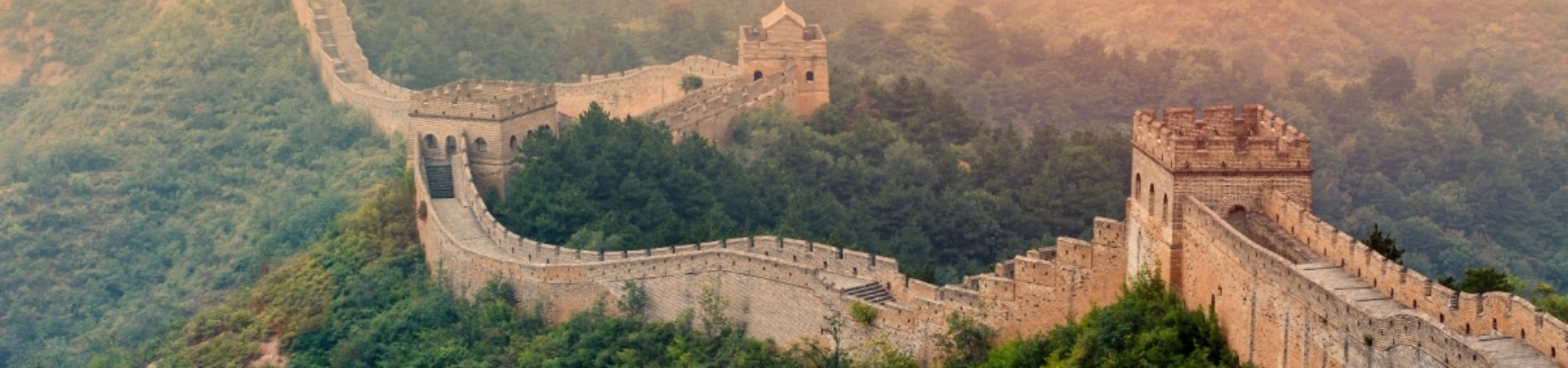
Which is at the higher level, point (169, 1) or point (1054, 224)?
point (169, 1)

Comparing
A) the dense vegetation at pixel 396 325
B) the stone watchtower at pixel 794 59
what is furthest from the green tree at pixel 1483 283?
the stone watchtower at pixel 794 59

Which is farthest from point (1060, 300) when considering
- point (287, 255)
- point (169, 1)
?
point (169, 1)

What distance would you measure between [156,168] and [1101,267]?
125 feet

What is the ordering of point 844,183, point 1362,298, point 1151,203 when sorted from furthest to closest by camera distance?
point 844,183 → point 1151,203 → point 1362,298

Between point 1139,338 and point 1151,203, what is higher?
point 1151,203

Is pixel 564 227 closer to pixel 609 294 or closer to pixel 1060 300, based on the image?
pixel 609 294

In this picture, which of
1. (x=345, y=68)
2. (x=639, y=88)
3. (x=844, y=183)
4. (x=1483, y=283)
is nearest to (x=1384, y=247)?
(x=1483, y=283)

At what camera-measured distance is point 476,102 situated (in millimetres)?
57000

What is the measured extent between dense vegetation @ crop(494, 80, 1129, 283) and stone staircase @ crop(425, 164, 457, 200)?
60.3 inches

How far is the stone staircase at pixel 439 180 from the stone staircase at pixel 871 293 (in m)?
13.7

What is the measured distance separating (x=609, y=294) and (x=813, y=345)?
5440 mm

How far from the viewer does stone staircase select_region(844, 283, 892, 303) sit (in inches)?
1731

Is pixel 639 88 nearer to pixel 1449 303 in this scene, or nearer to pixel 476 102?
pixel 476 102

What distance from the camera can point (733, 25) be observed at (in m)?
94.2
